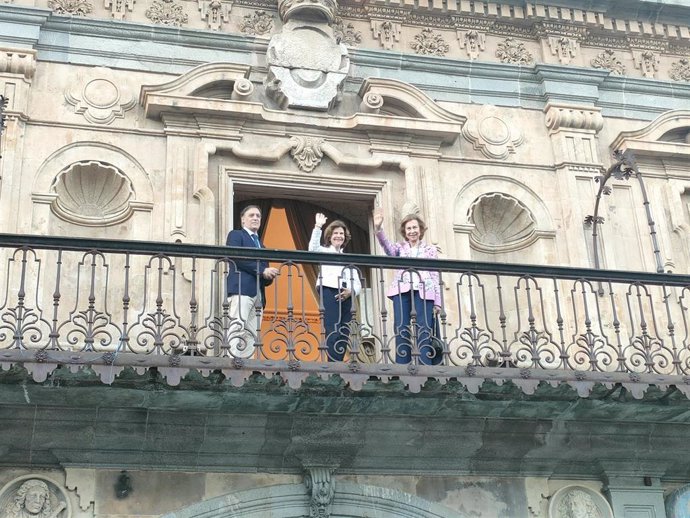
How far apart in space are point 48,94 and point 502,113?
15.8 feet

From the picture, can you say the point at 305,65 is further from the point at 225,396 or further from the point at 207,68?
the point at 225,396

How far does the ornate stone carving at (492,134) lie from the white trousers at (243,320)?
12.2 ft

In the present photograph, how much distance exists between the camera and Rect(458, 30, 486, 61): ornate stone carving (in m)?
14.7

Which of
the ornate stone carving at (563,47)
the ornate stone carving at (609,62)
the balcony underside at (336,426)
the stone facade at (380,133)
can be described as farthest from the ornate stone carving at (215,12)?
the balcony underside at (336,426)

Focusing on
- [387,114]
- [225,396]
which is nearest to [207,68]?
[387,114]

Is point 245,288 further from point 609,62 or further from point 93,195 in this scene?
point 609,62

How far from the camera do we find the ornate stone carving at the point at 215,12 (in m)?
14.0

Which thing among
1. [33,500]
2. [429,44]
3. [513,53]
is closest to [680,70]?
[513,53]

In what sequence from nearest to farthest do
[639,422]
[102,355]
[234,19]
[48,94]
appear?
[102,355], [639,422], [48,94], [234,19]

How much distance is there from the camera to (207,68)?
13352mm

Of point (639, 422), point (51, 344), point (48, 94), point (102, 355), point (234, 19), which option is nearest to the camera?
point (102, 355)

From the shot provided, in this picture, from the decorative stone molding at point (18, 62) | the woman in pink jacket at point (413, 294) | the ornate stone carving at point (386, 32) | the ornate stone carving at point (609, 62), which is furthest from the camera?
the ornate stone carving at point (609, 62)

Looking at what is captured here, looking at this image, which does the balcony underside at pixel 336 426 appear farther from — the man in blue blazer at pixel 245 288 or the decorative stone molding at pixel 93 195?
the decorative stone molding at pixel 93 195

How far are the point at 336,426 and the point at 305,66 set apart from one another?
14.1 feet
